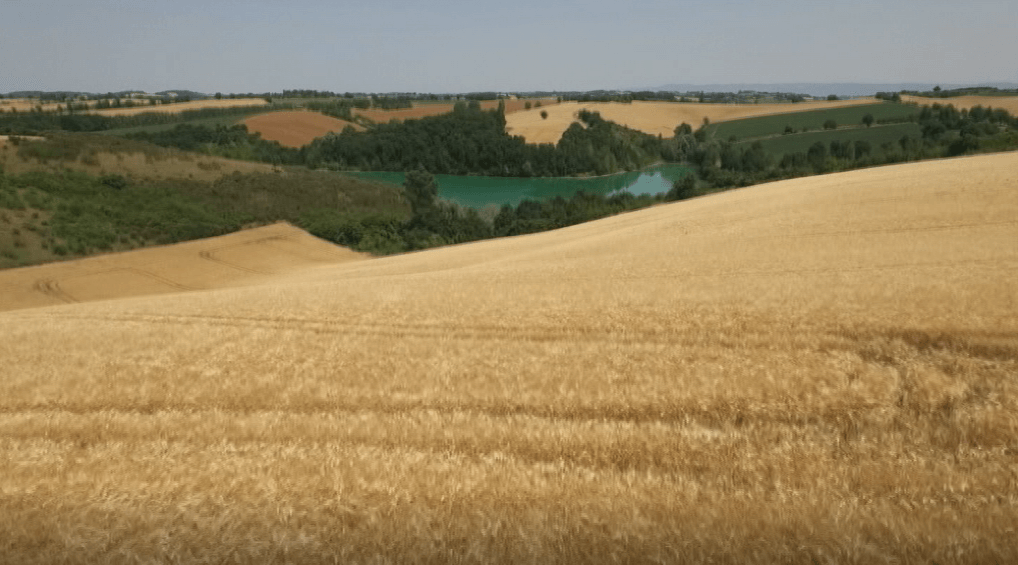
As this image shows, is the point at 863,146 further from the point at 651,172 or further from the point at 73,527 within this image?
the point at 73,527

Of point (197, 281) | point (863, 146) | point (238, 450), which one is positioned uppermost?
point (863, 146)

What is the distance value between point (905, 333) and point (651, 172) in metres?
103

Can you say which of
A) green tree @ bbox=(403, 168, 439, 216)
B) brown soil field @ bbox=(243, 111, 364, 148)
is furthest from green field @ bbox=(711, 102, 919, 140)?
brown soil field @ bbox=(243, 111, 364, 148)

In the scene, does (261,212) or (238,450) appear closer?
(238,450)

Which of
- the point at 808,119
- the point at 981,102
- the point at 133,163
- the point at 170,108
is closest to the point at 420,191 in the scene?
the point at 133,163

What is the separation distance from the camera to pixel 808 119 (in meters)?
108

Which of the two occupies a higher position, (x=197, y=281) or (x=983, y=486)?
(x=983, y=486)

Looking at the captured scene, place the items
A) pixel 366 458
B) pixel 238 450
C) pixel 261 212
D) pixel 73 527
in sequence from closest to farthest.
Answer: pixel 73 527 → pixel 366 458 → pixel 238 450 → pixel 261 212

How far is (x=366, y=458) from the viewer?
4828 mm

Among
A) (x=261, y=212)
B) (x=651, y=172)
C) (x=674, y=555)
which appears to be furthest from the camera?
(x=651, y=172)

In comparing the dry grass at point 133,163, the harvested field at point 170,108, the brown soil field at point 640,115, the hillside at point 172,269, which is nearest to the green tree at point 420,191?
the hillside at point 172,269

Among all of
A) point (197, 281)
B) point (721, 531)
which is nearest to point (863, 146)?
point (197, 281)

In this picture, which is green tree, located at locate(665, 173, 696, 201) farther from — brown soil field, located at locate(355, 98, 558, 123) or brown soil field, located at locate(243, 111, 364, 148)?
brown soil field, located at locate(355, 98, 558, 123)

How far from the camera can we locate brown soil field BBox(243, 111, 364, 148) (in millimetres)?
96438
